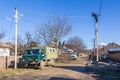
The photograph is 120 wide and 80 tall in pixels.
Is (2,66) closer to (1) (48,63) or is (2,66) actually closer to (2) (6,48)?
(1) (48,63)

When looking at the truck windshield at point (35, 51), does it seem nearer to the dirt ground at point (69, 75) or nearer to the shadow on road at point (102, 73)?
the dirt ground at point (69, 75)

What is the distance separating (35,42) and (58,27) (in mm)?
6824

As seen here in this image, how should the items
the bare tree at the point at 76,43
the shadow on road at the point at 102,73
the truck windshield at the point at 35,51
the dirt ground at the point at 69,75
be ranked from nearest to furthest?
the dirt ground at the point at 69,75
the shadow on road at the point at 102,73
the truck windshield at the point at 35,51
the bare tree at the point at 76,43

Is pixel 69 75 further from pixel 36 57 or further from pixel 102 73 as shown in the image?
pixel 36 57

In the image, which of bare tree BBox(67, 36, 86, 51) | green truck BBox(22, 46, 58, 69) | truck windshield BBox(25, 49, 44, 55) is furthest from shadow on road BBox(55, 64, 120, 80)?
bare tree BBox(67, 36, 86, 51)

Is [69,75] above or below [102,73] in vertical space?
above

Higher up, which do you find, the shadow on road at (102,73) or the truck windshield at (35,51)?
the truck windshield at (35,51)

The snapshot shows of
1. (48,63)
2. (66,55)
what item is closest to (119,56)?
(48,63)

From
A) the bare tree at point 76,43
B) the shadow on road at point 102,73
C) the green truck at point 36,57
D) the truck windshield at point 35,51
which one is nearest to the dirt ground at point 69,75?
the shadow on road at point 102,73

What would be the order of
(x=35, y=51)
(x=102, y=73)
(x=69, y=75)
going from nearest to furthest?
(x=69, y=75) → (x=102, y=73) → (x=35, y=51)

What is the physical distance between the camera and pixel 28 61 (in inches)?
1238

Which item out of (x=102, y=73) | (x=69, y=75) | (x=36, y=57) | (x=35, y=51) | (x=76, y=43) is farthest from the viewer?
(x=76, y=43)

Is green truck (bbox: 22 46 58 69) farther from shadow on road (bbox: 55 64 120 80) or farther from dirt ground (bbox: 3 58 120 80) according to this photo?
shadow on road (bbox: 55 64 120 80)

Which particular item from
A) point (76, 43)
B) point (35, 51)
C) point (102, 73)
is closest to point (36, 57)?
point (35, 51)
